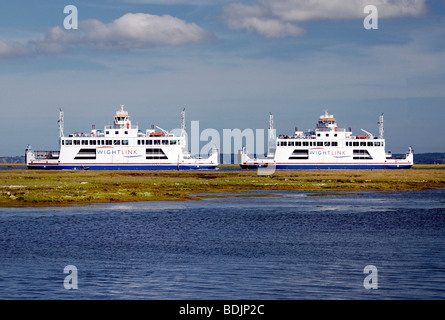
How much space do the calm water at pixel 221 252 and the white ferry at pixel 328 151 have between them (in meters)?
92.1

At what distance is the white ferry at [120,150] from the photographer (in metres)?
133

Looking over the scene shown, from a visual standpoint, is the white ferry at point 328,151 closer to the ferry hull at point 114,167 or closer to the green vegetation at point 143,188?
the ferry hull at point 114,167

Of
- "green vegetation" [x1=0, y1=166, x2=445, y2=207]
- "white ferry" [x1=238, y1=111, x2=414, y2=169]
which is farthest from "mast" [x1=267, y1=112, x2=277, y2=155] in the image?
"green vegetation" [x1=0, y1=166, x2=445, y2=207]

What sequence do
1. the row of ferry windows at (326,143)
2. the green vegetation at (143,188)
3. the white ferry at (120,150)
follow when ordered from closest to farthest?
the green vegetation at (143,188) < the white ferry at (120,150) < the row of ferry windows at (326,143)

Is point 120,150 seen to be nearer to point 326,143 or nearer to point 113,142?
point 113,142

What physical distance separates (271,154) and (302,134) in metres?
9.23

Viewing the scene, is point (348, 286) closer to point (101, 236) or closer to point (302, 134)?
point (101, 236)

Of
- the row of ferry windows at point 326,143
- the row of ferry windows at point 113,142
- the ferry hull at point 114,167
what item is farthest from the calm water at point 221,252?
the row of ferry windows at point 326,143

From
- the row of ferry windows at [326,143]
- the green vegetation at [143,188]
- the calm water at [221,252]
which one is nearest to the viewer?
the calm water at [221,252]

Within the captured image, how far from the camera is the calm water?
20.5 m

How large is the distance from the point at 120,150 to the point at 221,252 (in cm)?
10778

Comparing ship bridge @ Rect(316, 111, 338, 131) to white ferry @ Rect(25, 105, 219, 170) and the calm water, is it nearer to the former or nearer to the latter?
white ferry @ Rect(25, 105, 219, 170)

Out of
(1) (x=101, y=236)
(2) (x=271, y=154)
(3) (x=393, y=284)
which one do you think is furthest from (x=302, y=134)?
(3) (x=393, y=284)
